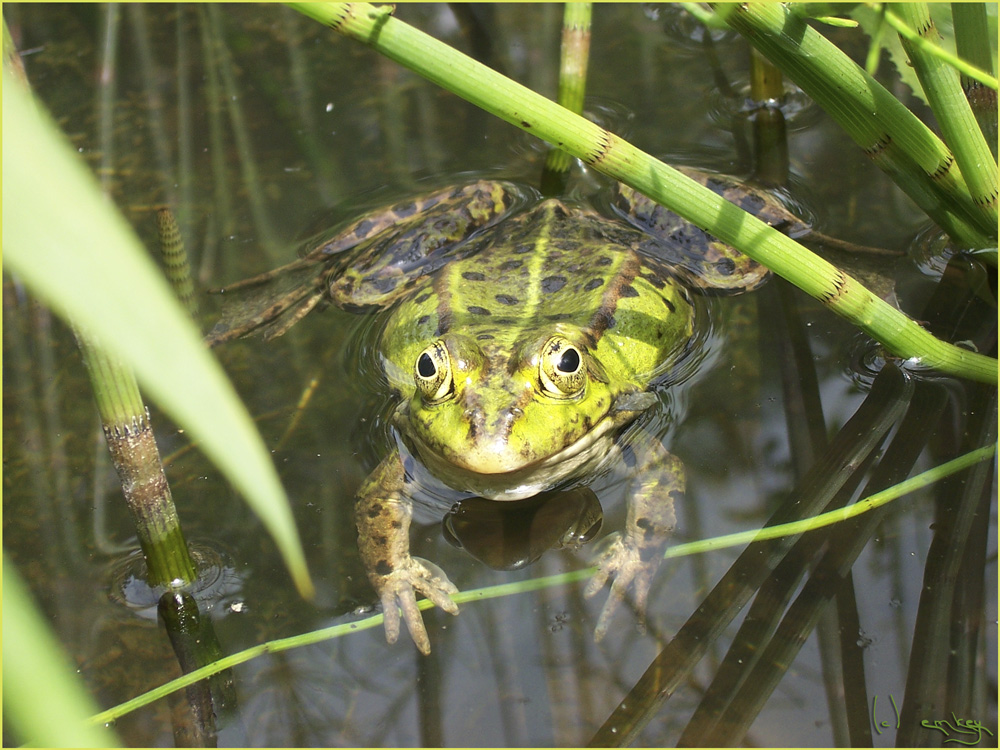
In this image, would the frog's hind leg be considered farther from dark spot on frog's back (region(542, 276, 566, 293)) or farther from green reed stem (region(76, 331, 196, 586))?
green reed stem (region(76, 331, 196, 586))

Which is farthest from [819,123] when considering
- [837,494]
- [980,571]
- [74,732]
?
[74,732]

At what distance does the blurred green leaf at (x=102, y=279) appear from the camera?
519 millimetres

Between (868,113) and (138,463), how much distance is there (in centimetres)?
236

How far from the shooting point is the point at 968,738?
6.93 ft

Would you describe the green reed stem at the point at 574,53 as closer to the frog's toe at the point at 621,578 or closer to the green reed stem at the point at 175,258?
the green reed stem at the point at 175,258

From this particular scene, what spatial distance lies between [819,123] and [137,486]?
4208 mm

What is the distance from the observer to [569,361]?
2.81m

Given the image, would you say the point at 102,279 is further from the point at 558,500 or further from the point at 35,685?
the point at 558,500

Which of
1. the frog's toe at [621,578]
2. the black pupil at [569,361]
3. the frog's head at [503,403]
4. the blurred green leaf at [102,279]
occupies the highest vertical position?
the blurred green leaf at [102,279]

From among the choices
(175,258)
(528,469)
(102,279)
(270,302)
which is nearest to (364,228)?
(270,302)

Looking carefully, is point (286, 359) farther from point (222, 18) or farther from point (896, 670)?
point (222, 18)

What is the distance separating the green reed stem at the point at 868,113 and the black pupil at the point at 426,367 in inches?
55.9

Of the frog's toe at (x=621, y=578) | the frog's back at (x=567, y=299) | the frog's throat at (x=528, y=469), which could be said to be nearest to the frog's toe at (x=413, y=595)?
the frog's throat at (x=528, y=469)

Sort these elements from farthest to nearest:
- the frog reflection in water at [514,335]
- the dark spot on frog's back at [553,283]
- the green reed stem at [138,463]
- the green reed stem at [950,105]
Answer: the dark spot on frog's back at [553,283], the frog reflection in water at [514,335], the green reed stem at [950,105], the green reed stem at [138,463]
